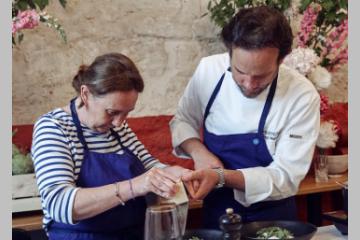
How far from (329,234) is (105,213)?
2.66 feet

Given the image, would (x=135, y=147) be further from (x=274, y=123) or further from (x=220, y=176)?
(x=274, y=123)

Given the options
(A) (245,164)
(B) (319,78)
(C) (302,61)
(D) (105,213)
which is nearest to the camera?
(D) (105,213)

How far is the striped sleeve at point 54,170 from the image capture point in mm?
1510

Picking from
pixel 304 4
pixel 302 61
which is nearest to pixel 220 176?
pixel 302 61

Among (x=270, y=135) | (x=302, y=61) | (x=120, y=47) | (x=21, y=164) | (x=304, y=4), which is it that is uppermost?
(x=304, y=4)

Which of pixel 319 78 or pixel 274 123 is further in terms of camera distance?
pixel 319 78

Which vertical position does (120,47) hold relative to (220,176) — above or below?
above

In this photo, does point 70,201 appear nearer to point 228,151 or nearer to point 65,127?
point 65,127

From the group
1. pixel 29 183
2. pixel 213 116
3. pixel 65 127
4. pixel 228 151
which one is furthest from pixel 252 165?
pixel 29 183

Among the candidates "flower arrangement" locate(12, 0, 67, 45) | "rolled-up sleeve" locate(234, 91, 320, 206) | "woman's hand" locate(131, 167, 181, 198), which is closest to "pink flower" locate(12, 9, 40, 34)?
"flower arrangement" locate(12, 0, 67, 45)

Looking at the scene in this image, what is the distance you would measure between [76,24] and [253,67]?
3.72 ft

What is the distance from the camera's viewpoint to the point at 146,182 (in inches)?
60.2

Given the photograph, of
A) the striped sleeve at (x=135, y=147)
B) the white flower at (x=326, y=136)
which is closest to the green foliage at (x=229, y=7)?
the white flower at (x=326, y=136)

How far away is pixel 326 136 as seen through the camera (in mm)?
2852
